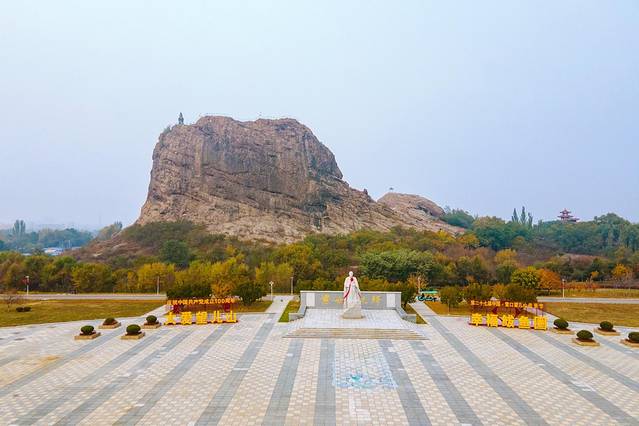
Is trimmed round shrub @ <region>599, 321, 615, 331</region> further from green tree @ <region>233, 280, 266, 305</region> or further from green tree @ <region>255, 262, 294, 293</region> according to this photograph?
green tree @ <region>255, 262, 294, 293</region>

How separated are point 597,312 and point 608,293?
13.6m

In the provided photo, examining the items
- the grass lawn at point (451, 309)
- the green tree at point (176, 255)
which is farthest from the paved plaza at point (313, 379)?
the green tree at point (176, 255)

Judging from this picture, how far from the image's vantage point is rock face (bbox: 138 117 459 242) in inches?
3342

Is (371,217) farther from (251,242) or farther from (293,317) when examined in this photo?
(293,317)

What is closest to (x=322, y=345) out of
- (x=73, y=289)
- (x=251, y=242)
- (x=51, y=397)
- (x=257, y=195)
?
(x=51, y=397)

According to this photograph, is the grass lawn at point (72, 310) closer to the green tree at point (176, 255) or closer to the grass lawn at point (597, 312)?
the green tree at point (176, 255)

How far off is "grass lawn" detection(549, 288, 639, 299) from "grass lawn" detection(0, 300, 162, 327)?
1409 inches

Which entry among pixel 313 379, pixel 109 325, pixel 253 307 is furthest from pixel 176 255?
pixel 313 379

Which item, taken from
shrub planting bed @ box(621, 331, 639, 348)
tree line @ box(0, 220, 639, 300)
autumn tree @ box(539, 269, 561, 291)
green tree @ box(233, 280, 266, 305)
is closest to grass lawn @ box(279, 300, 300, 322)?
tree line @ box(0, 220, 639, 300)

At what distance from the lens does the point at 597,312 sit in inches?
1252

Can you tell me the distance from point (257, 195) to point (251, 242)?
16032 mm

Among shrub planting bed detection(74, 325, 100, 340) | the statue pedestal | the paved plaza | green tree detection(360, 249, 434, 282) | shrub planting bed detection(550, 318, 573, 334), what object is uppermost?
green tree detection(360, 249, 434, 282)

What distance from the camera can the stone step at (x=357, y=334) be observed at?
2362 centimetres

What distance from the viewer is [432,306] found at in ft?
111
